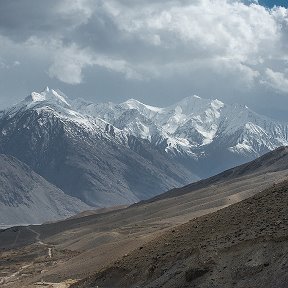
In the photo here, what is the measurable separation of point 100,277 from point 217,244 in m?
14.7

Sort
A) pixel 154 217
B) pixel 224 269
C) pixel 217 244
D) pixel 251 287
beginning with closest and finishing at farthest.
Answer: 1. pixel 251 287
2. pixel 224 269
3. pixel 217 244
4. pixel 154 217

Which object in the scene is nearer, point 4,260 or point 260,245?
point 260,245

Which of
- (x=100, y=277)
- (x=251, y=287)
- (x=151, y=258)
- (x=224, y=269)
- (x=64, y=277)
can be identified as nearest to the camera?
(x=251, y=287)

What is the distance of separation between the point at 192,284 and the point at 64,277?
39825 mm

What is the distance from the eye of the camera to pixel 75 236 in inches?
7569

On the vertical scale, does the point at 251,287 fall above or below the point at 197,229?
below

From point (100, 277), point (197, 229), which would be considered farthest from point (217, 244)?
point (100, 277)

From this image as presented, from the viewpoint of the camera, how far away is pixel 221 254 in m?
46.9

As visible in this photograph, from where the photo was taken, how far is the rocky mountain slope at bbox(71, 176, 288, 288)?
140 ft

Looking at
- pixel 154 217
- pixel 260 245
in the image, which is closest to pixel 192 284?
pixel 260 245

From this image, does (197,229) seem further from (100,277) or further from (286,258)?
(286,258)

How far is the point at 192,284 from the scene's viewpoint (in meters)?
45.2

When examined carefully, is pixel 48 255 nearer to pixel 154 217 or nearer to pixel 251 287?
pixel 154 217

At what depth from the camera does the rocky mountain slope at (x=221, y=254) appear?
140ft
